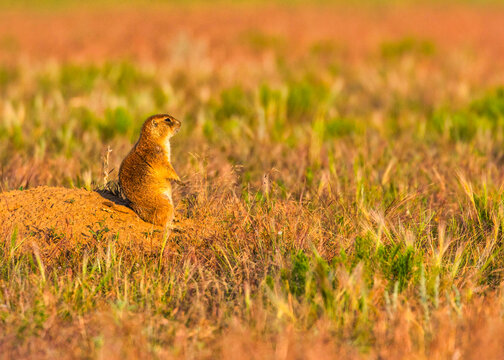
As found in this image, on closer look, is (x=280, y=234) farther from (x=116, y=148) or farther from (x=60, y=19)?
(x=60, y=19)

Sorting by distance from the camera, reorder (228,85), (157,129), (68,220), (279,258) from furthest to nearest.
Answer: (228,85) → (157,129) → (68,220) → (279,258)

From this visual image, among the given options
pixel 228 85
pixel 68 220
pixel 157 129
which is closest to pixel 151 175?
pixel 157 129

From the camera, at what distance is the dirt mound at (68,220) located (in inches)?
131

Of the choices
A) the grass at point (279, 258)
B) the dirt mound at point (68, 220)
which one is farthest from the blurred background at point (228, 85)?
the dirt mound at point (68, 220)

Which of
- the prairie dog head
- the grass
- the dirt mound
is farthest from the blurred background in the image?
the dirt mound

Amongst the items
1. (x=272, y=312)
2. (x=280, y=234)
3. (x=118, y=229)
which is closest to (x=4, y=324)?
(x=118, y=229)

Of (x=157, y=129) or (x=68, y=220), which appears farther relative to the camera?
(x=157, y=129)

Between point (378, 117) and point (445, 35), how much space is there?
35.9ft

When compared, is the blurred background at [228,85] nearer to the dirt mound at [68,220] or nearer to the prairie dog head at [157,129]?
the prairie dog head at [157,129]

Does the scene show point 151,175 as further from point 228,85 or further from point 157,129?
point 228,85

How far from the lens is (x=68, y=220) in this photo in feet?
11.3

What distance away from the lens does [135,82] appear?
30.9 feet

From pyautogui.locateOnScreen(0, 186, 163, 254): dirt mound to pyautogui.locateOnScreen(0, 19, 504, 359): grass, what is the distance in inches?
1.9

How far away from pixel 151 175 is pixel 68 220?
527 mm
